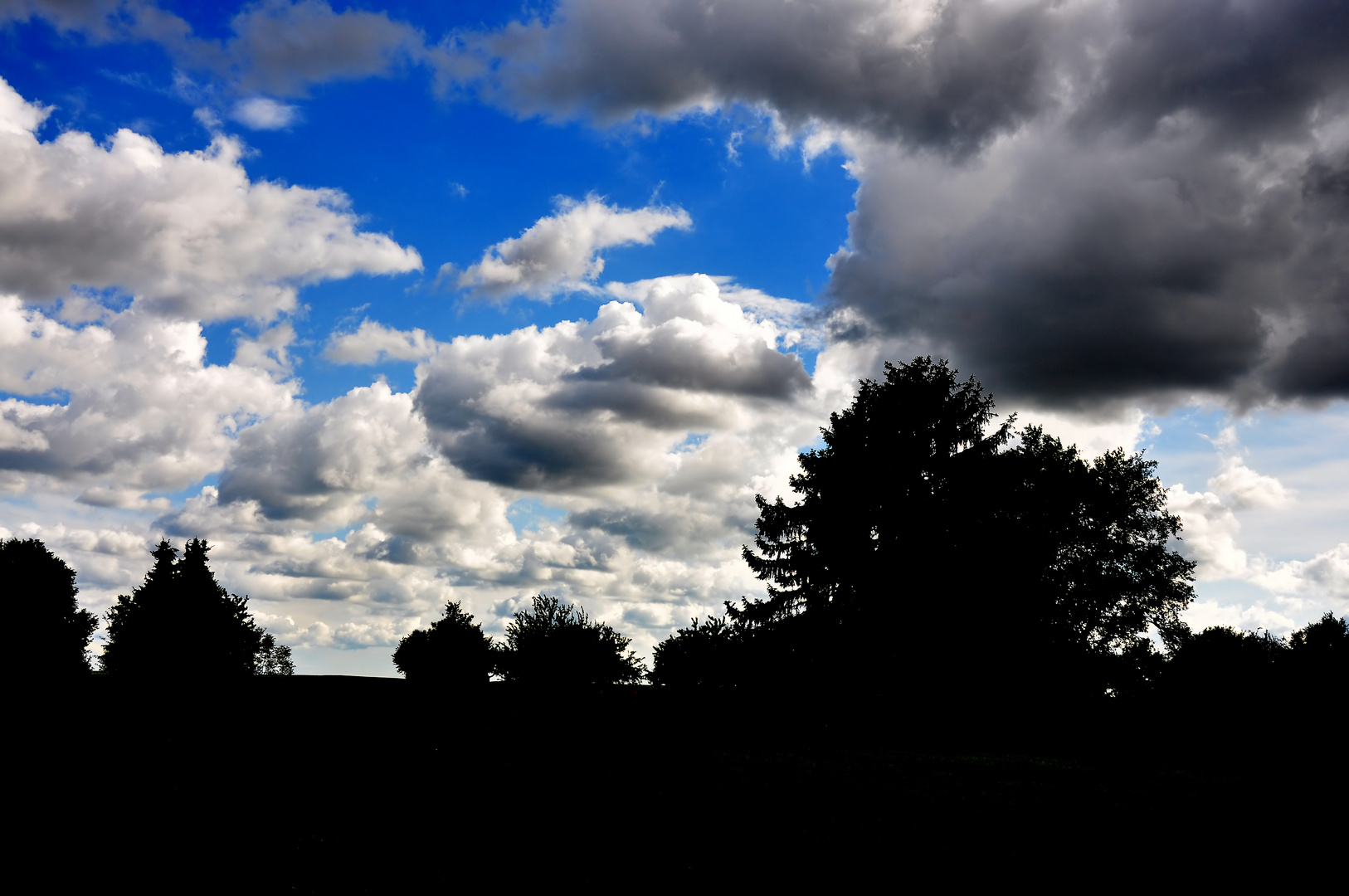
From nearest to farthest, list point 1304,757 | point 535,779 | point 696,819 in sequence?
1. point 696,819
2. point 535,779
3. point 1304,757

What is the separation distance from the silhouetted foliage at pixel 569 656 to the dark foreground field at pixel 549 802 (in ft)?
86.9

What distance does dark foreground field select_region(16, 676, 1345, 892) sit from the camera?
11.8m

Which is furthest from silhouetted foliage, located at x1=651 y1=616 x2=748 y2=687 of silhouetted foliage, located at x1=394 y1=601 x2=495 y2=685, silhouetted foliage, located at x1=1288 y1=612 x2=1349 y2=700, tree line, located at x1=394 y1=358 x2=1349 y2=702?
silhouetted foliage, located at x1=394 y1=601 x2=495 y2=685

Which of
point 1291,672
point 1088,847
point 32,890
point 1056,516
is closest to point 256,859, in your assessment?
point 32,890

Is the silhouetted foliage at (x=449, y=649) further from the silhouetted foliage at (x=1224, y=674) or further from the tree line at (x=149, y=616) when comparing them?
the silhouetted foliage at (x=1224, y=674)

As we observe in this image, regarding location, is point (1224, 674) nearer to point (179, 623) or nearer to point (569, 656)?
point (569, 656)

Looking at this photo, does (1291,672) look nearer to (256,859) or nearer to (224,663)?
(256,859)

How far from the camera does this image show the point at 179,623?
61.3m

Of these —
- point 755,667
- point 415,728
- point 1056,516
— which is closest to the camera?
point 415,728

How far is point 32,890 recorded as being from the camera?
10.5 metres

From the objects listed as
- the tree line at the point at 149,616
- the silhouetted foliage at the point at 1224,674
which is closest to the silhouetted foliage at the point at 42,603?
the tree line at the point at 149,616

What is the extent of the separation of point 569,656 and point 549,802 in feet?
130

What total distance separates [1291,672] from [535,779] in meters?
29.6

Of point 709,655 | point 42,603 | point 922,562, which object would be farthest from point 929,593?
point 42,603
